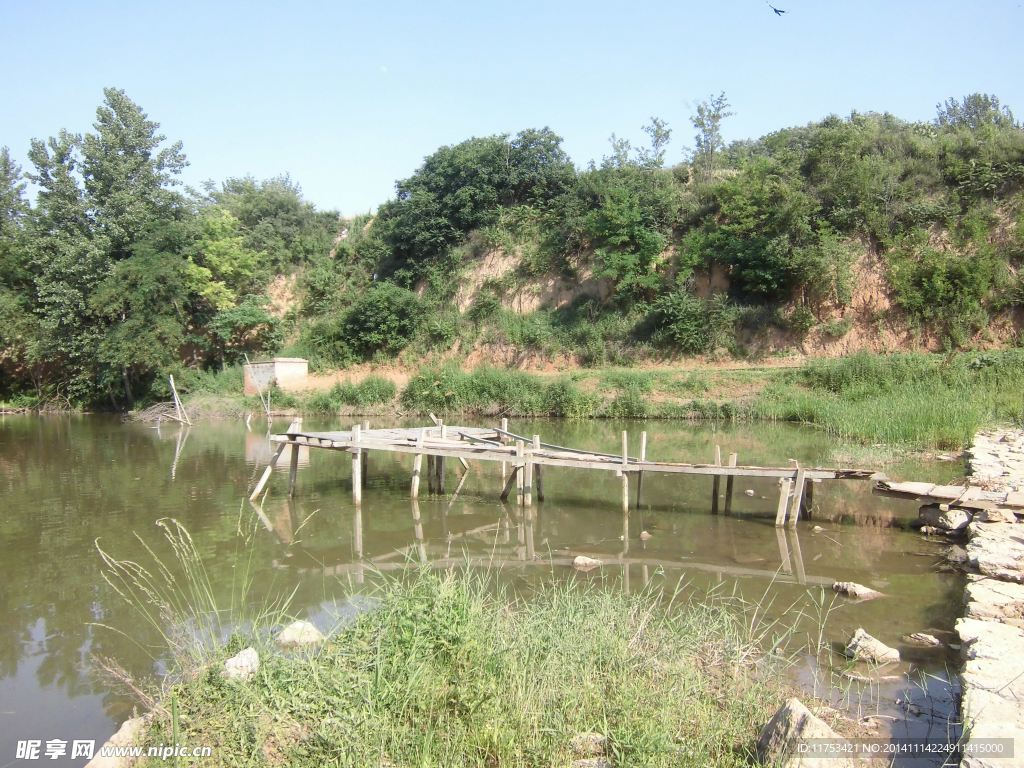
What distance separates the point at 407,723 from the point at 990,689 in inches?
147

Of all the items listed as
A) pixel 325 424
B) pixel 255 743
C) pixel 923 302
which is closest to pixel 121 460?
pixel 325 424

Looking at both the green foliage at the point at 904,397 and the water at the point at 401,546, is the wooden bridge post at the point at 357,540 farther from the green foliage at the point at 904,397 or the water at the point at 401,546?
the green foliage at the point at 904,397

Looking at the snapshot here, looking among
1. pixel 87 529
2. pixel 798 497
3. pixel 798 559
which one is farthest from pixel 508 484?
pixel 87 529

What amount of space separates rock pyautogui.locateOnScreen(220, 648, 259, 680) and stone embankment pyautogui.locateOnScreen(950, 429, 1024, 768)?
168 inches

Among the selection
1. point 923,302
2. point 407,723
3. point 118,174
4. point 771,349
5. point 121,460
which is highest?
point 118,174

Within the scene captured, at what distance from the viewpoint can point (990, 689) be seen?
175 inches

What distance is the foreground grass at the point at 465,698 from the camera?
13.0 feet

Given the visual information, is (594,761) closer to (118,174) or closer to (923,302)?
(923,302)

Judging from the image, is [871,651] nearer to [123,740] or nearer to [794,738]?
[794,738]

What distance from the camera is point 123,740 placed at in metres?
4.46

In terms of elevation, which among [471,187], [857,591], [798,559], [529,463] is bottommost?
[798,559]

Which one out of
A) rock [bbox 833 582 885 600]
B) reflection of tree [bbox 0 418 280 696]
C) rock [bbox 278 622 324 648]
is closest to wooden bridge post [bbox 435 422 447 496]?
reflection of tree [bbox 0 418 280 696]

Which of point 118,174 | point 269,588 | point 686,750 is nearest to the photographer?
point 686,750

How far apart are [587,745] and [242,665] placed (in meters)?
2.38
